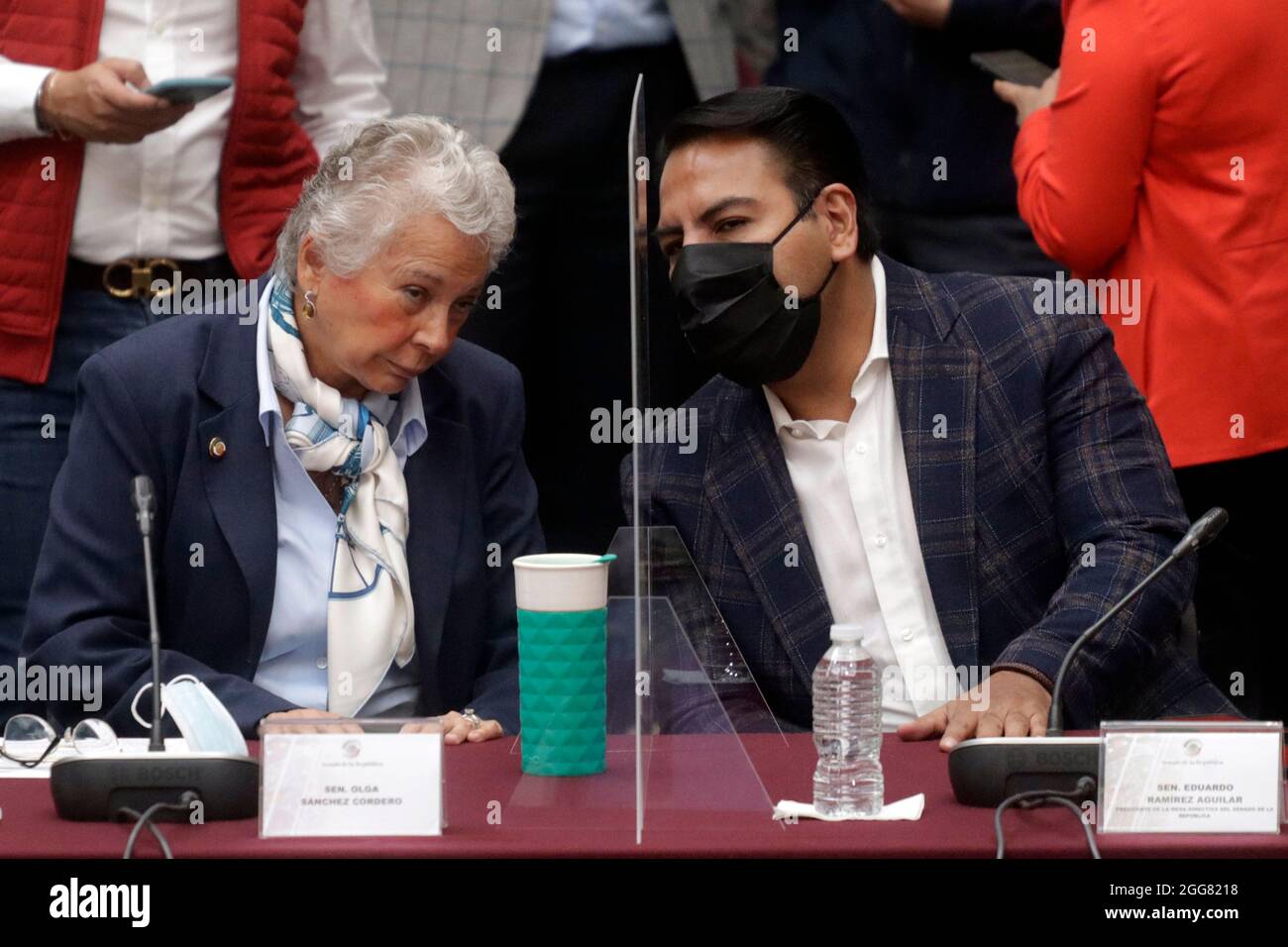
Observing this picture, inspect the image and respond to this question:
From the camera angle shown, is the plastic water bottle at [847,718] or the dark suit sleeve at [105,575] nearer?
the plastic water bottle at [847,718]

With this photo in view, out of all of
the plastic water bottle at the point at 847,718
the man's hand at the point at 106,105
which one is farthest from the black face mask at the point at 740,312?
the man's hand at the point at 106,105

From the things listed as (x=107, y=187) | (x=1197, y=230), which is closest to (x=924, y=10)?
(x=1197, y=230)

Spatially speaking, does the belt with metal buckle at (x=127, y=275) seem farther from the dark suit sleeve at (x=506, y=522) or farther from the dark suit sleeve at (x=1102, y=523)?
the dark suit sleeve at (x=1102, y=523)

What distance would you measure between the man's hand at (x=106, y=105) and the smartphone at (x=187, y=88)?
22 millimetres

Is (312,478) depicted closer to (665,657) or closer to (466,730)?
(466,730)

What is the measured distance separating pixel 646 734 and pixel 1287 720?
1773 mm

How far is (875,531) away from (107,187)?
145 cm

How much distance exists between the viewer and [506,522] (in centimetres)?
281

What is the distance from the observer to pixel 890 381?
2730mm

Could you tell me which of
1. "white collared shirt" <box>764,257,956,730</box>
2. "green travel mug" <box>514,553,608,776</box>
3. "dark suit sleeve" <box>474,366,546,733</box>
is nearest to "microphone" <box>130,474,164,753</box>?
"green travel mug" <box>514,553,608,776</box>

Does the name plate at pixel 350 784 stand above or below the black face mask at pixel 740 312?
below

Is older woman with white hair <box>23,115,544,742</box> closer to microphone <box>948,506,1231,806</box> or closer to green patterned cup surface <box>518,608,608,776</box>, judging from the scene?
green patterned cup surface <box>518,608,608,776</box>

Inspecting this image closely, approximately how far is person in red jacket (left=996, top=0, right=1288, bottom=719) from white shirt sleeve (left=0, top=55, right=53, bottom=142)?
1.66 m

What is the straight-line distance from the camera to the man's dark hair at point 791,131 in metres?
2.75
